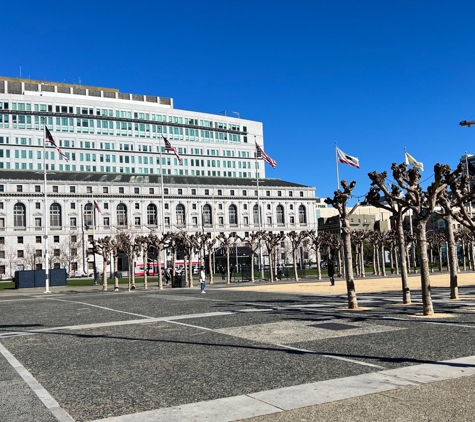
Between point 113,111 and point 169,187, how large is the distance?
23.6m

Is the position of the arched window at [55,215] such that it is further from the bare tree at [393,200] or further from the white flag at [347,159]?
the bare tree at [393,200]

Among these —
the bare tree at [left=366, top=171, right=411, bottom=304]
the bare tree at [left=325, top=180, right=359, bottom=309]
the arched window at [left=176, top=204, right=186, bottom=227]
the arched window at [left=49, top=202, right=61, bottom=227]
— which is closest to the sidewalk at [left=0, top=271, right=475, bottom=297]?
the bare tree at [left=366, top=171, right=411, bottom=304]

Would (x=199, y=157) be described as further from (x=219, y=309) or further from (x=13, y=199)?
(x=219, y=309)

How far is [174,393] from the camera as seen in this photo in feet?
26.6

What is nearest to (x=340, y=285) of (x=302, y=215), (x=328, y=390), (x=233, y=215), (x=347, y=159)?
(x=347, y=159)

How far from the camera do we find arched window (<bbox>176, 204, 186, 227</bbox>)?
4722 inches

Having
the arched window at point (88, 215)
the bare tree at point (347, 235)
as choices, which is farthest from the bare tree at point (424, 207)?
the arched window at point (88, 215)

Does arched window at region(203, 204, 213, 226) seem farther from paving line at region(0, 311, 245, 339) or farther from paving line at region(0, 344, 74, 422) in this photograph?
paving line at region(0, 344, 74, 422)

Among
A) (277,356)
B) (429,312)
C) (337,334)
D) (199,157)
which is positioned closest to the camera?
(277,356)

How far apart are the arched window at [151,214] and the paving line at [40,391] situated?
353 feet

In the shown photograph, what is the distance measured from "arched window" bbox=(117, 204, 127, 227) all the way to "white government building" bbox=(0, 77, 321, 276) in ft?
0.74

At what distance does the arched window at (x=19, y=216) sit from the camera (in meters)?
107

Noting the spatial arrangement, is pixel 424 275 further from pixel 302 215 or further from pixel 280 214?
pixel 302 215

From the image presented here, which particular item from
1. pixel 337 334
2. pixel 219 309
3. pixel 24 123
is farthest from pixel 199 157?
pixel 337 334
